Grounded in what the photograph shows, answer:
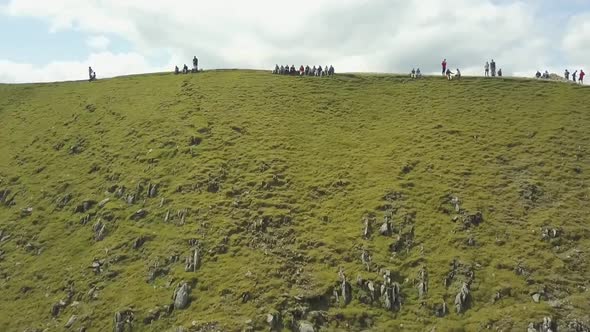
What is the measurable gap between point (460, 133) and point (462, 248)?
20.1 m

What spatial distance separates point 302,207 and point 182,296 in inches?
542

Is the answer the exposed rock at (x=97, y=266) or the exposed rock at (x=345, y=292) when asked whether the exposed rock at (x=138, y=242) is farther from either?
the exposed rock at (x=345, y=292)

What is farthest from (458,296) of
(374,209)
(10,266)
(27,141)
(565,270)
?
(27,141)

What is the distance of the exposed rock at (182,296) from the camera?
35969mm

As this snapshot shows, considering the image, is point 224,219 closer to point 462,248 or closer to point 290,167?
point 290,167

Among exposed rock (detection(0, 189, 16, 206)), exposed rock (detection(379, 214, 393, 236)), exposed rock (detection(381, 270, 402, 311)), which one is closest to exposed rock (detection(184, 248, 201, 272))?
exposed rock (detection(381, 270, 402, 311))

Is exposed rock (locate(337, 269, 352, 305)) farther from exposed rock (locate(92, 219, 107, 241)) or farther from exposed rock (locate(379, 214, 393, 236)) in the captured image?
exposed rock (locate(92, 219, 107, 241))

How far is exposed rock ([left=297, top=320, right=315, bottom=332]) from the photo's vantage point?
33125 mm

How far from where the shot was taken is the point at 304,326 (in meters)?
33.3

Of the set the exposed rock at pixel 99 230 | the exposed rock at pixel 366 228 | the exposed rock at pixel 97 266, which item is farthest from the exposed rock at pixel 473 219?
the exposed rock at pixel 99 230

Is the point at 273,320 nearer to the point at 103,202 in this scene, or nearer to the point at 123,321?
the point at 123,321

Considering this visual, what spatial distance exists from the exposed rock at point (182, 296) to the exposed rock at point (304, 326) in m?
8.22

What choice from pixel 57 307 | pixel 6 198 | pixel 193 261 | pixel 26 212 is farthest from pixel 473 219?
pixel 6 198

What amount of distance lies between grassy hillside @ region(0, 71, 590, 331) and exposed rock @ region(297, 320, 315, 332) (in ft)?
0.99
